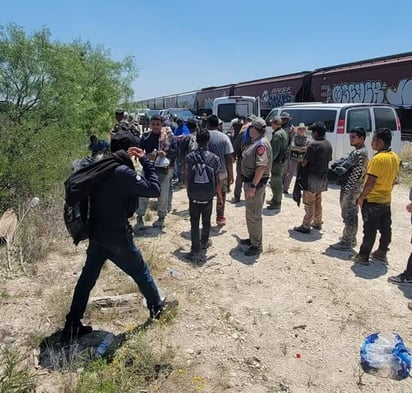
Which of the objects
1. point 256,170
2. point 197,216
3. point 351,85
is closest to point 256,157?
point 256,170

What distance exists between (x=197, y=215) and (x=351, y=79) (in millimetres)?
12621

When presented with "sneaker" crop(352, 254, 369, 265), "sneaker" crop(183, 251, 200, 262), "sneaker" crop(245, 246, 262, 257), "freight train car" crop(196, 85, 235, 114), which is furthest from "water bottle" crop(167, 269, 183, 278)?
"freight train car" crop(196, 85, 235, 114)

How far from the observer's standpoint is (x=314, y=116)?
1021cm

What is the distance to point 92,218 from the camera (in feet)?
9.91

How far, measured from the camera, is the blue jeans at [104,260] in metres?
3.02

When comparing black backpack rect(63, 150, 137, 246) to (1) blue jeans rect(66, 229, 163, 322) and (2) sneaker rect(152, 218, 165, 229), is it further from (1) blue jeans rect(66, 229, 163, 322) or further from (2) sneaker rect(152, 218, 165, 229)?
(2) sneaker rect(152, 218, 165, 229)

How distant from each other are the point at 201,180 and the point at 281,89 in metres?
16.0

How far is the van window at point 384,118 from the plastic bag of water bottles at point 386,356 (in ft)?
25.9

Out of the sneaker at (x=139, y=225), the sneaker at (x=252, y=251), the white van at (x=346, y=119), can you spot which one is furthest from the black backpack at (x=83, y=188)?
the white van at (x=346, y=119)

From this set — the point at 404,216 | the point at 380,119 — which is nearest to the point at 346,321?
the point at 404,216

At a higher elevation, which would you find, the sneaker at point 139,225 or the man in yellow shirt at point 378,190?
the man in yellow shirt at point 378,190

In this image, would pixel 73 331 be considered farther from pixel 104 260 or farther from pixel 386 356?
pixel 386 356

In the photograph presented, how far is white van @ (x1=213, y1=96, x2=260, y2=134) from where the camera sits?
13875 mm

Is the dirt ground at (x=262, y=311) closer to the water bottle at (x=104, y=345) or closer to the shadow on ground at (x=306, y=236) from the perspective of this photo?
the shadow on ground at (x=306, y=236)
